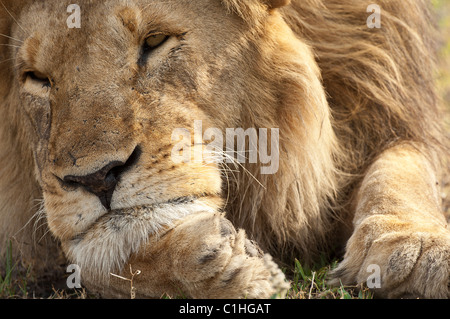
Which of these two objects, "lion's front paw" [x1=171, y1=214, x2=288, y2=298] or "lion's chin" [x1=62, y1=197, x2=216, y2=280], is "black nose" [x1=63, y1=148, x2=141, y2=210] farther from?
"lion's front paw" [x1=171, y1=214, x2=288, y2=298]

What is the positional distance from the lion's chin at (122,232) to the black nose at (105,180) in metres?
0.08

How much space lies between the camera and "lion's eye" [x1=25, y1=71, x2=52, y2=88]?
2.87 m

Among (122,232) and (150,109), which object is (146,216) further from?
(150,109)

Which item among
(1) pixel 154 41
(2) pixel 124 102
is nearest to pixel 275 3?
(1) pixel 154 41

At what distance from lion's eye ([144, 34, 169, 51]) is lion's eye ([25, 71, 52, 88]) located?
46 centimetres

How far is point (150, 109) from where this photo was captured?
102 inches

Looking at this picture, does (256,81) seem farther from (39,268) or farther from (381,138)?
(39,268)

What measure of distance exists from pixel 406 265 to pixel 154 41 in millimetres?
1307

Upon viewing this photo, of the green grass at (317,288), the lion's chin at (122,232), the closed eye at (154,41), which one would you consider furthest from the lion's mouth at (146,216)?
the closed eye at (154,41)

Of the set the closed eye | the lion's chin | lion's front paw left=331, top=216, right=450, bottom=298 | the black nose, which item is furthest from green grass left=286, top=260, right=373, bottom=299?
the closed eye

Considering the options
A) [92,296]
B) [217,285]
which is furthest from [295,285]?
[92,296]

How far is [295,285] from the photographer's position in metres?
2.76

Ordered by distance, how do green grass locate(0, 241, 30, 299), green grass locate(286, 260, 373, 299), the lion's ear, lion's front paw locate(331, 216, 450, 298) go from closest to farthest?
lion's front paw locate(331, 216, 450, 298)
green grass locate(286, 260, 373, 299)
the lion's ear
green grass locate(0, 241, 30, 299)

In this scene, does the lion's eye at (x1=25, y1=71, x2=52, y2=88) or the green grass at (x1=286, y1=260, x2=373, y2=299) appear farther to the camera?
the lion's eye at (x1=25, y1=71, x2=52, y2=88)
